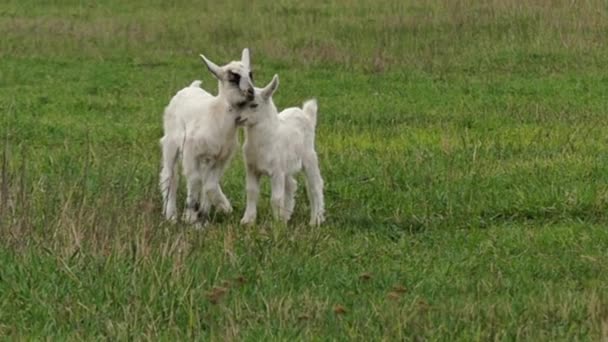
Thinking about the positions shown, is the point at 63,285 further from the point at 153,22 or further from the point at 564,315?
the point at 153,22

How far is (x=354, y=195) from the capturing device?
10758 millimetres

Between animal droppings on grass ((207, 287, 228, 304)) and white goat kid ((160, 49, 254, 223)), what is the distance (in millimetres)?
2488

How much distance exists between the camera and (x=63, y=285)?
691 centimetres

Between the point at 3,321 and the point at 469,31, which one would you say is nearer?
the point at 3,321

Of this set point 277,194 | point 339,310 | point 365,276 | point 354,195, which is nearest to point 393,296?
point 339,310

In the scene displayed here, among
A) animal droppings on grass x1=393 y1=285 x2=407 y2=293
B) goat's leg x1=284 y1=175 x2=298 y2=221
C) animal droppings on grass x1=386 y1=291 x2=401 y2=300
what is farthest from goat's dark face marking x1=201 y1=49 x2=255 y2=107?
animal droppings on grass x1=386 y1=291 x2=401 y2=300

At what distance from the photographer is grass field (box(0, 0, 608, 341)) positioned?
663 centimetres

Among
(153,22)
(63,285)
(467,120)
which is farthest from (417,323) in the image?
(153,22)

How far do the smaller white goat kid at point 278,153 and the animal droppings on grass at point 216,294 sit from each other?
8.91ft

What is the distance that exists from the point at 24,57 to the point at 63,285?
1582 centimetres

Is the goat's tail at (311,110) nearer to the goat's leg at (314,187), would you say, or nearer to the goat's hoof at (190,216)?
the goat's leg at (314,187)

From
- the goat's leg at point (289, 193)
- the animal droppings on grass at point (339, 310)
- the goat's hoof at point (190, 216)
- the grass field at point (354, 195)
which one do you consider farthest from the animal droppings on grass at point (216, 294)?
the goat's leg at point (289, 193)

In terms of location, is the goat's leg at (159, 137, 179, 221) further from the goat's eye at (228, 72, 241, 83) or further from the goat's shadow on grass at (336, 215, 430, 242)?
the goat's shadow on grass at (336, 215, 430, 242)

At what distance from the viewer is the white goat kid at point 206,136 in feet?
30.5
